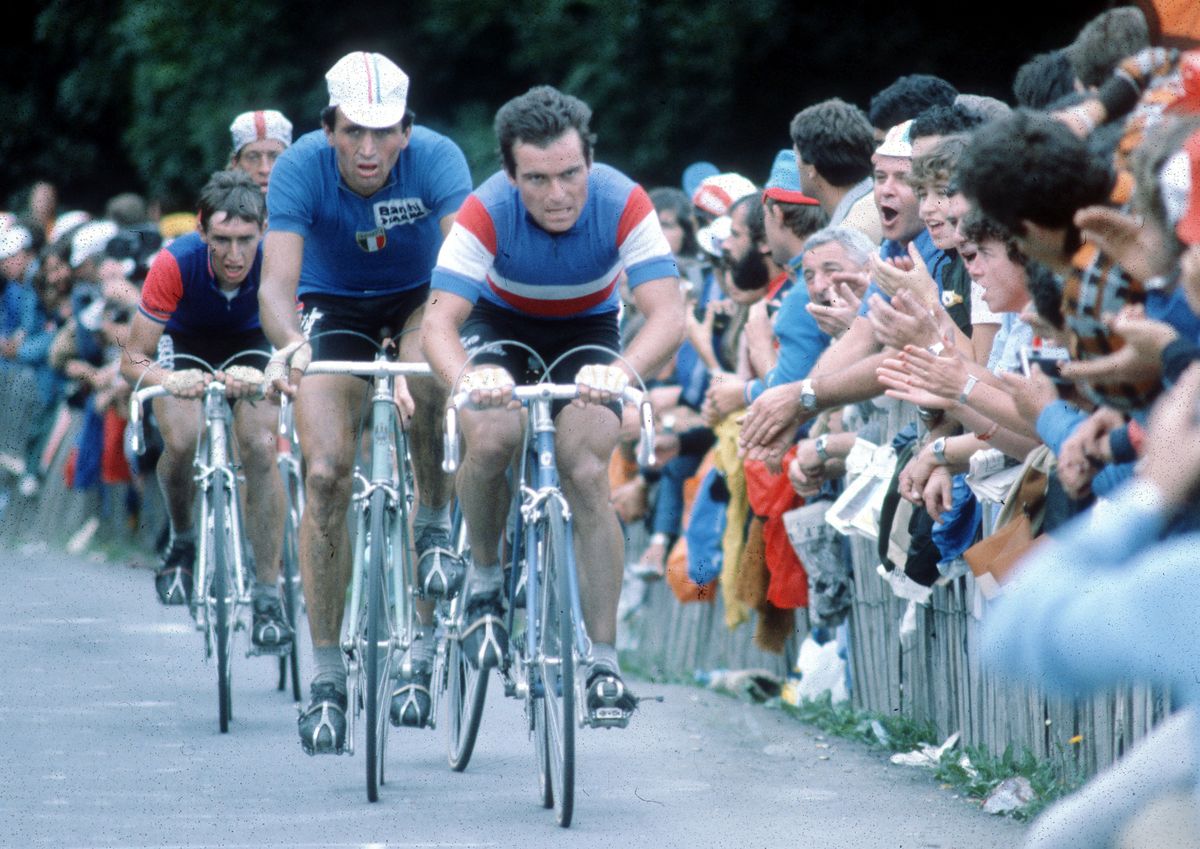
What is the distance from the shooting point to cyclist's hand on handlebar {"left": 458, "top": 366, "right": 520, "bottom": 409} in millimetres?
6695

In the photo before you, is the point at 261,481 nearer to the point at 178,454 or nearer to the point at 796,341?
the point at 178,454

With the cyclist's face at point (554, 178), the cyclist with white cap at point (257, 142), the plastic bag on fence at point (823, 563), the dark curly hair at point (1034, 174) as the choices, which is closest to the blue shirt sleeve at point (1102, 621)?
the dark curly hair at point (1034, 174)

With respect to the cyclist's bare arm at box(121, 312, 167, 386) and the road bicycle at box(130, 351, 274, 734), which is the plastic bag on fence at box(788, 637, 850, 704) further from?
the cyclist's bare arm at box(121, 312, 167, 386)

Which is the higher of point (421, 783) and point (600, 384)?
point (600, 384)

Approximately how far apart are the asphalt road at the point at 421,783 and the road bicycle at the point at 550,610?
237 mm

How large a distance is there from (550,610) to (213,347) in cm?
421

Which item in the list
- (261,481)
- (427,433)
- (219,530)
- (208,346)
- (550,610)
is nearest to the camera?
(550,610)

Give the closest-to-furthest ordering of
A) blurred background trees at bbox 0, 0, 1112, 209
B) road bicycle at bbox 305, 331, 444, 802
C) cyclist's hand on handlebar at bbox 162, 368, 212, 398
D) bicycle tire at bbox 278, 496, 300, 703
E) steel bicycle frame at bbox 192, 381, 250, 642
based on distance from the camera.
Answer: road bicycle at bbox 305, 331, 444, 802, cyclist's hand on handlebar at bbox 162, 368, 212, 398, steel bicycle frame at bbox 192, 381, 250, 642, bicycle tire at bbox 278, 496, 300, 703, blurred background trees at bbox 0, 0, 1112, 209

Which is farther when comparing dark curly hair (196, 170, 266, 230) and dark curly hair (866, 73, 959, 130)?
dark curly hair (196, 170, 266, 230)

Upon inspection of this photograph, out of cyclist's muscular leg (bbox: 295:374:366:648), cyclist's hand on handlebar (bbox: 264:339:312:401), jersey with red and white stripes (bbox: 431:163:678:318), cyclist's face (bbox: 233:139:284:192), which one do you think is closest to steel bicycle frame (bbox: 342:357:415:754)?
cyclist's muscular leg (bbox: 295:374:366:648)

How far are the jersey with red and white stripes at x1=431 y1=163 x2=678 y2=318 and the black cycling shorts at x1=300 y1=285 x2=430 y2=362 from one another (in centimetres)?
117

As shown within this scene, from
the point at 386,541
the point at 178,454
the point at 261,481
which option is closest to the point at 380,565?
the point at 386,541

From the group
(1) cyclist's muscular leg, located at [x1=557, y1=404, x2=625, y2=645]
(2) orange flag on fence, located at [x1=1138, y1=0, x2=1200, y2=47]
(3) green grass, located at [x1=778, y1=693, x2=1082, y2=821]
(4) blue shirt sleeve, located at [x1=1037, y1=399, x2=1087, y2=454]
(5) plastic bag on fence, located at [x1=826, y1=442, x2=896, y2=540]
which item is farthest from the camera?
(5) plastic bag on fence, located at [x1=826, y1=442, x2=896, y2=540]

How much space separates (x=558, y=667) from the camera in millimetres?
6875
